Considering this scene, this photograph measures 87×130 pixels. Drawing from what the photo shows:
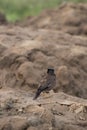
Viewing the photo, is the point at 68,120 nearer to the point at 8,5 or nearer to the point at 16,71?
the point at 16,71

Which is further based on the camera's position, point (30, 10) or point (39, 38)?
point (30, 10)

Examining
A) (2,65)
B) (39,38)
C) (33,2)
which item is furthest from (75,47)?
(33,2)

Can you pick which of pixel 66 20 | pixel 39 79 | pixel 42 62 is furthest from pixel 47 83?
pixel 66 20

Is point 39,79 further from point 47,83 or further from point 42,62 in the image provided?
point 47,83

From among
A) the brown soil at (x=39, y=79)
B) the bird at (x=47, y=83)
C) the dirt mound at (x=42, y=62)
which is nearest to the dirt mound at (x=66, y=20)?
the brown soil at (x=39, y=79)

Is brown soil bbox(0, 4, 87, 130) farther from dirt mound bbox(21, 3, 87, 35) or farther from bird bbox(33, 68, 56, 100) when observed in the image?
dirt mound bbox(21, 3, 87, 35)

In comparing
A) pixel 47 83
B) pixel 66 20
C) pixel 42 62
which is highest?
pixel 66 20

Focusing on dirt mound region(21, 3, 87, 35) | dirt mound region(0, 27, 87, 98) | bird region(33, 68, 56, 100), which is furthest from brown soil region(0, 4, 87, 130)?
dirt mound region(21, 3, 87, 35)
